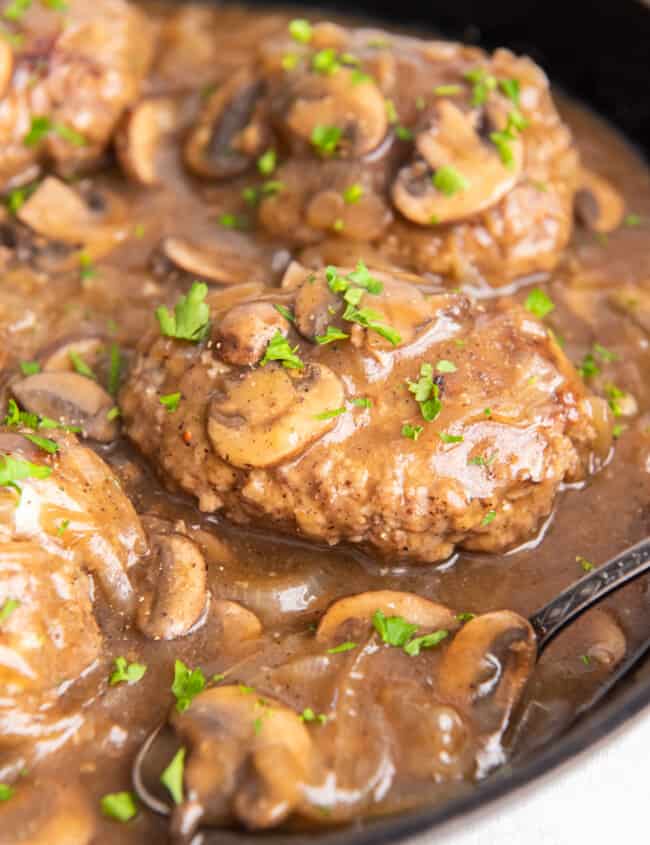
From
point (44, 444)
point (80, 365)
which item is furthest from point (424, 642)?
point (80, 365)

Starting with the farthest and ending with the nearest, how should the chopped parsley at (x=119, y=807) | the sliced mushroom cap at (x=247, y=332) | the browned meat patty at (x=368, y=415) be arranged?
the sliced mushroom cap at (x=247, y=332), the browned meat patty at (x=368, y=415), the chopped parsley at (x=119, y=807)

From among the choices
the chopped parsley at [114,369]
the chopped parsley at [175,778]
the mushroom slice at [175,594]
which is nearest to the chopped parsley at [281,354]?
the mushroom slice at [175,594]

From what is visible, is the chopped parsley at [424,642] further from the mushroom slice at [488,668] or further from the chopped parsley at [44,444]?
the chopped parsley at [44,444]

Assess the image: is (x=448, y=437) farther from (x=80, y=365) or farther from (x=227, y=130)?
(x=227, y=130)

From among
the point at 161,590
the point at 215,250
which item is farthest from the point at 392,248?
the point at 161,590

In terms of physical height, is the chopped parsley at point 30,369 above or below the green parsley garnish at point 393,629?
below

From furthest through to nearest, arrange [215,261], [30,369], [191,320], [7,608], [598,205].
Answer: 1. [598,205]
2. [215,261]
3. [30,369]
4. [191,320]
5. [7,608]

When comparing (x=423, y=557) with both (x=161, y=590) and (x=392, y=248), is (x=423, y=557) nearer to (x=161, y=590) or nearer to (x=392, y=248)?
(x=161, y=590)
